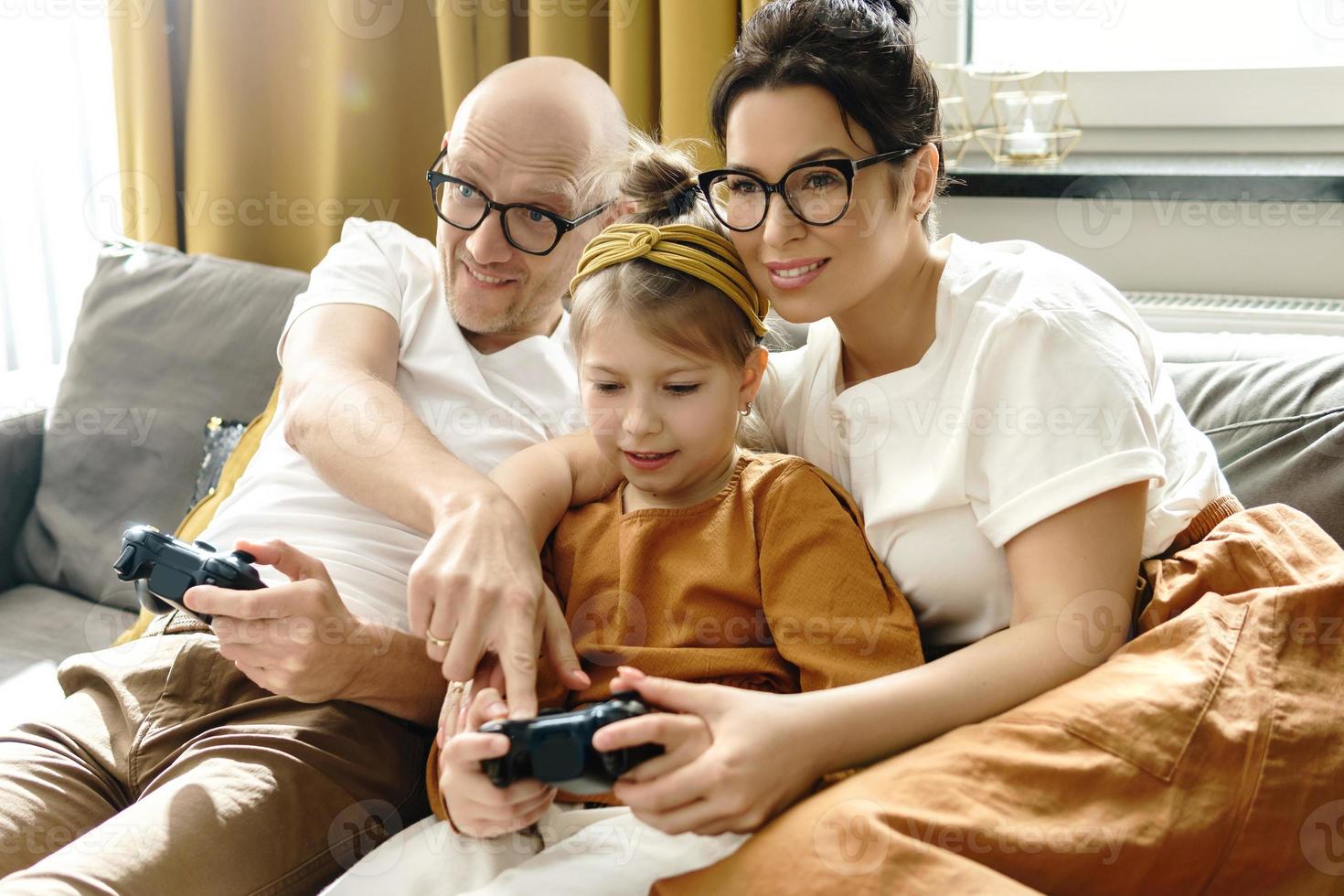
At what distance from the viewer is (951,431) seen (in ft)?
3.97

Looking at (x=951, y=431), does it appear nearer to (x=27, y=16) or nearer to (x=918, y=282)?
(x=918, y=282)

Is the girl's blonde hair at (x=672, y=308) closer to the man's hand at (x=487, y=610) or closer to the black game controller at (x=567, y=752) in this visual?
the man's hand at (x=487, y=610)

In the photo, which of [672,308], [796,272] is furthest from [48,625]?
[796,272]

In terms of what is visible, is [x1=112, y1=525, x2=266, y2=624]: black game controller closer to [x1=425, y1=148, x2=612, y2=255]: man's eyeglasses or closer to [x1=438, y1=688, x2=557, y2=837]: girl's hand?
[x1=438, y1=688, x2=557, y2=837]: girl's hand

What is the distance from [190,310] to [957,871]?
5.54 ft

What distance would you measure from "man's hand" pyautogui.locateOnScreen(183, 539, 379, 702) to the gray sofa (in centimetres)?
78

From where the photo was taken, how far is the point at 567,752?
93cm

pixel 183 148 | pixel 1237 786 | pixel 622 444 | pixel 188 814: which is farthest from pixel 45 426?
pixel 1237 786

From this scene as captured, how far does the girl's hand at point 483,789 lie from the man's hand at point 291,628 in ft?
0.68

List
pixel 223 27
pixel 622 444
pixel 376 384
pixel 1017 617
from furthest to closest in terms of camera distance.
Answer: pixel 223 27 → pixel 376 384 → pixel 622 444 → pixel 1017 617

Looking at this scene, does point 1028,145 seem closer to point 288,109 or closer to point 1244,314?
point 1244,314

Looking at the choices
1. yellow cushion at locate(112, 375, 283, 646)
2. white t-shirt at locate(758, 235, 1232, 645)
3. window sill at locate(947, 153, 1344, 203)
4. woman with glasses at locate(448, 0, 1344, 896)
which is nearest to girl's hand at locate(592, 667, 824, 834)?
woman with glasses at locate(448, 0, 1344, 896)

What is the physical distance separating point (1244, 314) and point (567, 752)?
1.40 metres

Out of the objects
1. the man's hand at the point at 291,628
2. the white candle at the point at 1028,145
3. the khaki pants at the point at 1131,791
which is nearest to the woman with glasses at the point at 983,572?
the khaki pants at the point at 1131,791
